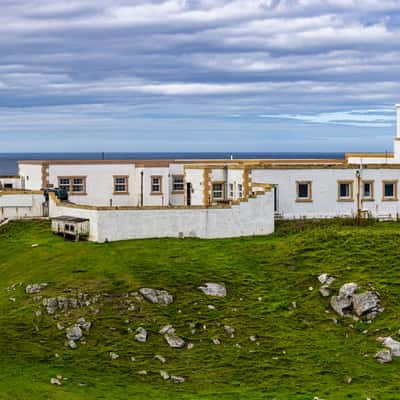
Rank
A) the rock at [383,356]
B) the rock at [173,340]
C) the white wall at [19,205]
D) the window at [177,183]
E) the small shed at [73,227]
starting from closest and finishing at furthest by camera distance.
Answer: the rock at [383,356], the rock at [173,340], the small shed at [73,227], the white wall at [19,205], the window at [177,183]

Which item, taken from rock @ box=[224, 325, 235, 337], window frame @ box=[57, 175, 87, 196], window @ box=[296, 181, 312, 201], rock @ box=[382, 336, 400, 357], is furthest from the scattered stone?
window frame @ box=[57, 175, 87, 196]

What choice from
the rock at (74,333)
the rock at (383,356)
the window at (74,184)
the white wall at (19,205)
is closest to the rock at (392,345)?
the rock at (383,356)

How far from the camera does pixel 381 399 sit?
32438 millimetres

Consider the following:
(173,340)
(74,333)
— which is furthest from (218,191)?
(74,333)

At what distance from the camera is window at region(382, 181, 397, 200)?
5784 centimetres

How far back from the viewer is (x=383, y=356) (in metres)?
36.5

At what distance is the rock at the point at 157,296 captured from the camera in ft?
134

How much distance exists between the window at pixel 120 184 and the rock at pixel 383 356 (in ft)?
106

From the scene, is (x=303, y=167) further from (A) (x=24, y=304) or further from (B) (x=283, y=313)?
(A) (x=24, y=304)

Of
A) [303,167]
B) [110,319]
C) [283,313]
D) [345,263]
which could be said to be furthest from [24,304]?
[303,167]

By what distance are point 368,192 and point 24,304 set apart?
25911mm

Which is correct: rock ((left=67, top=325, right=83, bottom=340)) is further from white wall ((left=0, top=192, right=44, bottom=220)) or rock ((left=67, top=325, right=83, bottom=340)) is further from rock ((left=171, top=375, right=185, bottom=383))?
white wall ((left=0, top=192, right=44, bottom=220))

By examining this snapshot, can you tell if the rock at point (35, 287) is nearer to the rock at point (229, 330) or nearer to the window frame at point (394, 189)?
the rock at point (229, 330)

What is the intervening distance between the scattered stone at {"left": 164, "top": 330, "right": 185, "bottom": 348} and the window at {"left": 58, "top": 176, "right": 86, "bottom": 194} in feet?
92.2
